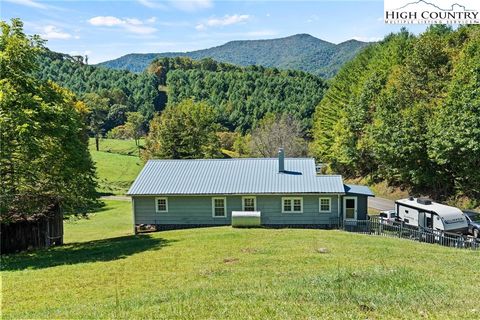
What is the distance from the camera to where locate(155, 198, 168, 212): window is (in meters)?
30.5

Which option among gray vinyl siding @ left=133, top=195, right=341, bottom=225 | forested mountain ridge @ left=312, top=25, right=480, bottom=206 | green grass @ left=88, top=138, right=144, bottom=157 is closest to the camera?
gray vinyl siding @ left=133, top=195, right=341, bottom=225

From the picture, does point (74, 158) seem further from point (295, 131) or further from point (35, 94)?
point (295, 131)

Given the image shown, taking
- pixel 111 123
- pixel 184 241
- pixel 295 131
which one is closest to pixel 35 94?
pixel 184 241

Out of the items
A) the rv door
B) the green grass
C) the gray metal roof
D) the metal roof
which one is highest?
the green grass

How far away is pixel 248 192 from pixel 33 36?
16144 mm

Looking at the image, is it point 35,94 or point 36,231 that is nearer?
point 35,94

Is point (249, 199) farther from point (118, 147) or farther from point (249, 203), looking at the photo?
point (118, 147)

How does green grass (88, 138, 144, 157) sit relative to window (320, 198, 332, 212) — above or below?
above

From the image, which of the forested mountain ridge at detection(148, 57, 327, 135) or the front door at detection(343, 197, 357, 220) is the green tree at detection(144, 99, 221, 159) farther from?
the forested mountain ridge at detection(148, 57, 327, 135)

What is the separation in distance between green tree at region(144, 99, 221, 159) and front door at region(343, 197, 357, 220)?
3236 centimetres

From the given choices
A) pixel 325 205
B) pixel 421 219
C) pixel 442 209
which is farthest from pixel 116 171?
pixel 442 209

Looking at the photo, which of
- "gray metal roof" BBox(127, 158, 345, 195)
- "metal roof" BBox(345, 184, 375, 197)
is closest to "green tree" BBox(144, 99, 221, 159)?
"gray metal roof" BBox(127, 158, 345, 195)

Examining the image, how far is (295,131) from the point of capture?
6650cm

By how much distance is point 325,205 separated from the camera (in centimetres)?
2967
